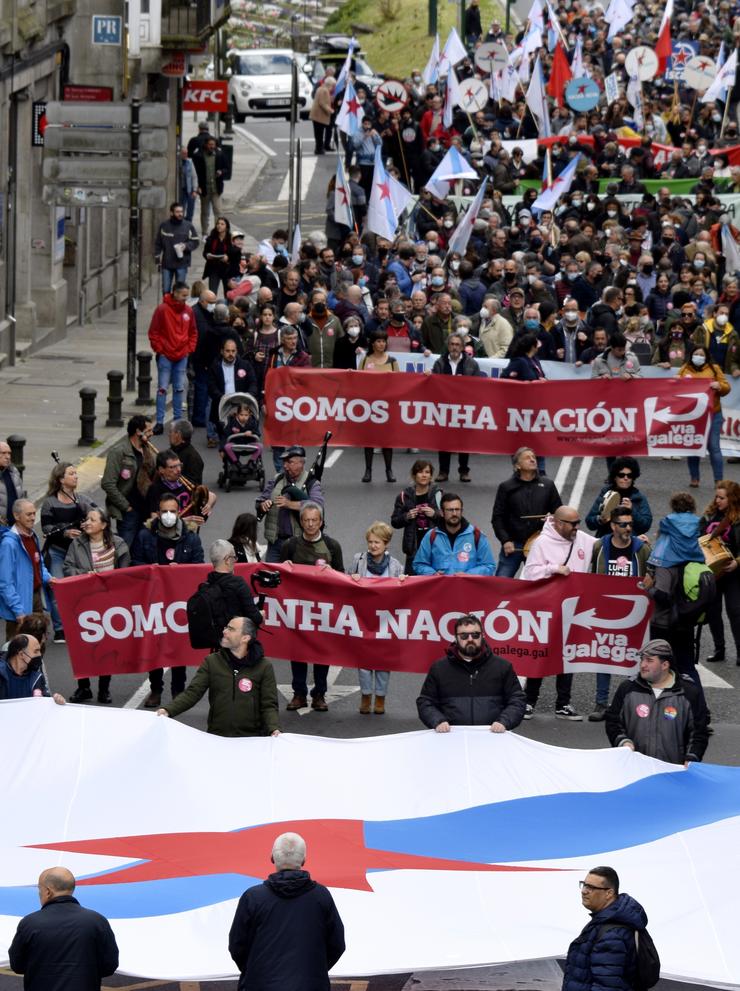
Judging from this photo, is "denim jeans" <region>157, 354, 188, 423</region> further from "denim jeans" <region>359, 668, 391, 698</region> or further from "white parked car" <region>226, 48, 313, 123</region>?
"white parked car" <region>226, 48, 313, 123</region>

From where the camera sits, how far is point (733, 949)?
10406mm

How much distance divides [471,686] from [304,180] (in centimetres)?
3439

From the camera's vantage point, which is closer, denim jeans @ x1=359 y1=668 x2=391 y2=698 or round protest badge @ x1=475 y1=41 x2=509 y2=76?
denim jeans @ x1=359 y1=668 x2=391 y2=698

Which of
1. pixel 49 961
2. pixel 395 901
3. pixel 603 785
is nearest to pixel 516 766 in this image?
pixel 603 785

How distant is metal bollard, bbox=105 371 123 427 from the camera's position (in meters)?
24.8

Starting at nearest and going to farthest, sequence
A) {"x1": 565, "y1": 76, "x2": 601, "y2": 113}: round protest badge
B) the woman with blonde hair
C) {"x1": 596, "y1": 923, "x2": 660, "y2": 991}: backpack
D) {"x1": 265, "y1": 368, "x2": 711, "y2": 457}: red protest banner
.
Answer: {"x1": 596, "y1": 923, "x2": 660, "y2": 991}: backpack
the woman with blonde hair
{"x1": 265, "y1": 368, "x2": 711, "y2": 457}: red protest banner
{"x1": 565, "y1": 76, "x2": 601, "y2": 113}: round protest badge

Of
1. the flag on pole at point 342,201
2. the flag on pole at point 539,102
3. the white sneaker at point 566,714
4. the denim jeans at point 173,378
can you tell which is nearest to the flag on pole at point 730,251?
the flag on pole at point 342,201

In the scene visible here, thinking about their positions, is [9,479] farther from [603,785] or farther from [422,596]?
[603,785]

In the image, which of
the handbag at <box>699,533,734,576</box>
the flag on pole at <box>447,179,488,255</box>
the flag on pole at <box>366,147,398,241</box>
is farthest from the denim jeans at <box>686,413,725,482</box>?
the flag on pole at <box>366,147,398,241</box>

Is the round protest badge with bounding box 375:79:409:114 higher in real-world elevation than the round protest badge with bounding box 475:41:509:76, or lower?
lower

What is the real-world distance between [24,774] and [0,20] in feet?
57.4

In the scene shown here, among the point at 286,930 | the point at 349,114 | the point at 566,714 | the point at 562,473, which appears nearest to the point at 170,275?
the point at 349,114

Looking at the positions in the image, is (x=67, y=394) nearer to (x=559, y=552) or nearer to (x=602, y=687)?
(x=559, y=552)

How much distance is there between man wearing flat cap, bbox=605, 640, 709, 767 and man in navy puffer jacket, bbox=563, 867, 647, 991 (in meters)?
2.90
